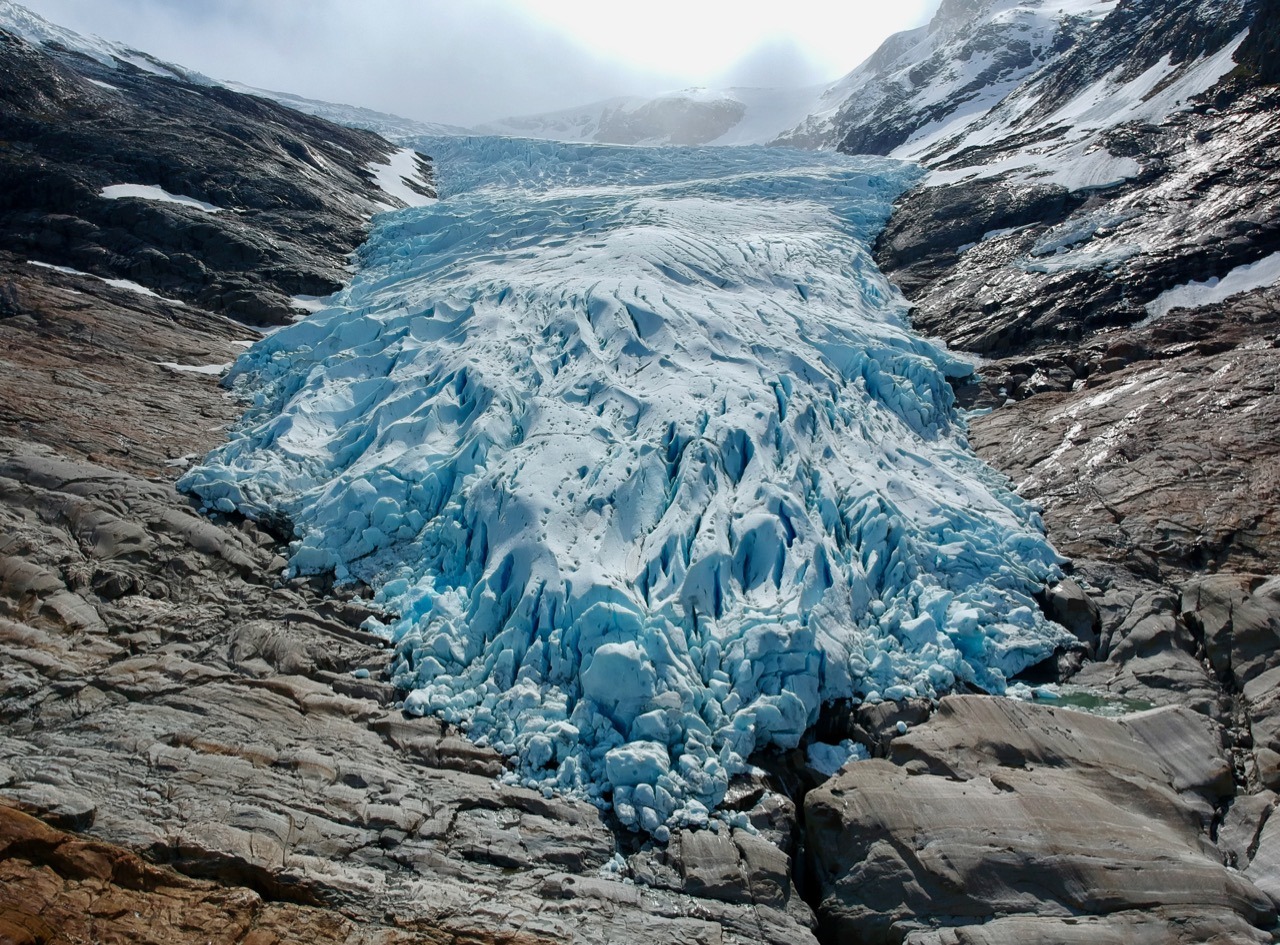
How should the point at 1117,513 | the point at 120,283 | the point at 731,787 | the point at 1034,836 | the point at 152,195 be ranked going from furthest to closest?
the point at 152,195 < the point at 120,283 < the point at 1117,513 < the point at 731,787 < the point at 1034,836

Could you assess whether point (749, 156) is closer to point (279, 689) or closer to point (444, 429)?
point (444, 429)

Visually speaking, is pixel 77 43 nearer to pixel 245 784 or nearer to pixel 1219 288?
pixel 245 784

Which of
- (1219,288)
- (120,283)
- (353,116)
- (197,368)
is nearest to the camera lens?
(197,368)

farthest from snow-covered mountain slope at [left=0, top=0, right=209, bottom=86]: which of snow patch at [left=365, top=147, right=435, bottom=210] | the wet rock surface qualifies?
the wet rock surface

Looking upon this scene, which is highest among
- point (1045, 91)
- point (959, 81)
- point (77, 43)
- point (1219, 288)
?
point (959, 81)

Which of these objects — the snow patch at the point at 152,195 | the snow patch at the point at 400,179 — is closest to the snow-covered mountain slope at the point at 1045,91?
the snow patch at the point at 400,179

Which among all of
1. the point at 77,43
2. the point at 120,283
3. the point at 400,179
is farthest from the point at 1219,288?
the point at 77,43

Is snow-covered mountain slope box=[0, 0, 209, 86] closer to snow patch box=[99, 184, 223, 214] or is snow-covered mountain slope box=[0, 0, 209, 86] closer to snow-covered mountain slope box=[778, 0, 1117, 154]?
snow patch box=[99, 184, 223, 214]
